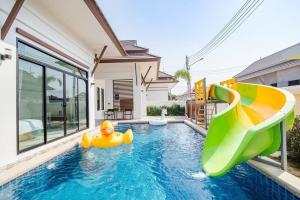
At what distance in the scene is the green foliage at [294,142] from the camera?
350 cm

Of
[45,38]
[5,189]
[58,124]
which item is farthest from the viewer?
[58,124]

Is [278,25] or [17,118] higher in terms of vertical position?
[278,25]

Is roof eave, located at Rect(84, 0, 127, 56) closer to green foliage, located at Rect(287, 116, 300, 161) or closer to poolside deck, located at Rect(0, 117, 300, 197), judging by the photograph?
poolside deck, located at Rect(0, 117, 300, 197)

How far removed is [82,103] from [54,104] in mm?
2258

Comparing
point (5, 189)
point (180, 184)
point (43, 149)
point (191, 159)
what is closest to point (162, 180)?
point (180, 184)

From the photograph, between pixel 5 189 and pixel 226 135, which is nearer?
pixel 5 189

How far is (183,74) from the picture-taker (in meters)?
21.3

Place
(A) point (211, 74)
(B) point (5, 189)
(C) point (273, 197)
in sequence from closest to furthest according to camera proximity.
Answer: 1. (C) point (273, 197)
2. (B) point (5, 189)
3. (A) point (211, 74)

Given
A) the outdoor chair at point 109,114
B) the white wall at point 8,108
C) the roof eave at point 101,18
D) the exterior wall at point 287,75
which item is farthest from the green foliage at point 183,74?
the white wall at point 8,108

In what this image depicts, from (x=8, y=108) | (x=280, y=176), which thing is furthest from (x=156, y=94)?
(x=280, y=176)

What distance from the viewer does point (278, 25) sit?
11.0m

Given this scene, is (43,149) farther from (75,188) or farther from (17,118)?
(75,188)

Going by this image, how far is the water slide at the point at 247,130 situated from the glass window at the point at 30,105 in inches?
153

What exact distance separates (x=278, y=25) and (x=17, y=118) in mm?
13061
